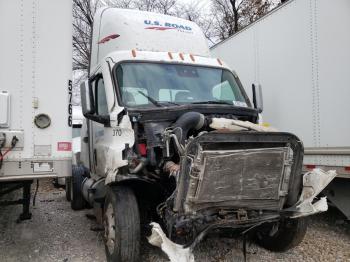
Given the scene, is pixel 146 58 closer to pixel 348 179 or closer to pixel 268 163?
pixel 268 163

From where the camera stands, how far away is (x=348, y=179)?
5.24 metres

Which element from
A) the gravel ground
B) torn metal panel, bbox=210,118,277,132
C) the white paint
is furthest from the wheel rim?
the white paint

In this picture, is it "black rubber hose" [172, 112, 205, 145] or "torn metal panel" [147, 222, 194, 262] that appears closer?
"torn metal panel" [147, 222, 194, 262]

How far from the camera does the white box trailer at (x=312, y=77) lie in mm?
4980

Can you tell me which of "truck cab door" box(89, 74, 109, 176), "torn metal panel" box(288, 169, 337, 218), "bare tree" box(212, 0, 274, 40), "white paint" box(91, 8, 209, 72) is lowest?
"torn metal panel" box(288, 169, 337, 218)

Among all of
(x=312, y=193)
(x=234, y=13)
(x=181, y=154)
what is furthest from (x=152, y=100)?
(x=234, y=13)

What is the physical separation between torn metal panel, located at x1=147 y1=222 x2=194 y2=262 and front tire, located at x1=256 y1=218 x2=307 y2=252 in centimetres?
137

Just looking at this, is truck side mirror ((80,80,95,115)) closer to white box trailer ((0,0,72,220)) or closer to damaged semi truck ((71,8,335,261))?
damaged semi truck ((71,8,335,261))

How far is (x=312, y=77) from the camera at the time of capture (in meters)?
5.48

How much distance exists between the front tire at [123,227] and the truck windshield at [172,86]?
1.13 metres

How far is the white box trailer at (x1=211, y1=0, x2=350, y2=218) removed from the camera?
498cm

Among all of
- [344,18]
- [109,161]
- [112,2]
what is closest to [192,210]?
[109,161]

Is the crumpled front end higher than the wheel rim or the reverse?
higher

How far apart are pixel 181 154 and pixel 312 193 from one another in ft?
4.95
